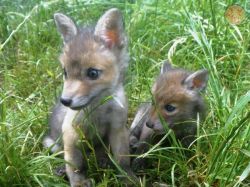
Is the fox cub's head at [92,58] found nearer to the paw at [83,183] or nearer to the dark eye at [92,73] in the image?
the dark eye at [92,73]

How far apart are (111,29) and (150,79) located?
4.24ft

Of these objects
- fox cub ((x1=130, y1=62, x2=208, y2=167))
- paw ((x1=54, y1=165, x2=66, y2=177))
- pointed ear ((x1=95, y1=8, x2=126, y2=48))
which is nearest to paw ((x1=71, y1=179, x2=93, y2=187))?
paw ((x1=54, y1=165, x2=66, y2=177))

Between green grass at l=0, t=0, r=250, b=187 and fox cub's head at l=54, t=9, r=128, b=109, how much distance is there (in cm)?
50

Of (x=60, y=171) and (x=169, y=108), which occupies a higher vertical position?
(x=169, y=108)

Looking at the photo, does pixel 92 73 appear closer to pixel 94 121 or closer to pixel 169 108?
pixel 94 121

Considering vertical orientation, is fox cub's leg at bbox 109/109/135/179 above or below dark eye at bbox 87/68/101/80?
below

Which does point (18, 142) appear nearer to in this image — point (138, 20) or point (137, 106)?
point (137, 106)

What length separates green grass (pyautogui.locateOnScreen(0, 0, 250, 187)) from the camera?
3.96 metres

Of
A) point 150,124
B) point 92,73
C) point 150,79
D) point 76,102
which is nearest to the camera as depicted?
point 76,102

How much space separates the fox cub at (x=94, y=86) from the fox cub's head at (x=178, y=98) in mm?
352

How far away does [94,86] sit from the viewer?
13.0 feet

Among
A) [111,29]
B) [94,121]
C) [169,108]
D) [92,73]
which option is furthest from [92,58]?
[169,108]

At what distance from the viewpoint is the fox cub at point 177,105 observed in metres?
4.51

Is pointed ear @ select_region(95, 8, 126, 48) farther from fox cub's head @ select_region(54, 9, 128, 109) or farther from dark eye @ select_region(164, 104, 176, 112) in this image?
dark eye @ select_region(164, 104, 176, 112)
